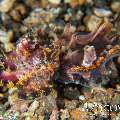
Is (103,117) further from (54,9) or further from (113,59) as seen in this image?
(54,9)

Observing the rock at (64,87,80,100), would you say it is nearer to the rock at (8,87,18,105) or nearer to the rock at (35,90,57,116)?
the rock at (35,90,57,116)

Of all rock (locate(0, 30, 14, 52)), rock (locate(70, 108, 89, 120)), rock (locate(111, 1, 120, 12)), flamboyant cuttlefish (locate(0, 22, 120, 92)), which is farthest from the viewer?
rock (locate(111, 1, 120, 12))

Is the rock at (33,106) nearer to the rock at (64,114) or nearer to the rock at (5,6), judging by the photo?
the rock at (64,114)

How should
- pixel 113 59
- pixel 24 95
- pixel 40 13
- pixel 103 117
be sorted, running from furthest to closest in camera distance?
pixel 40 13 → pixel 113 59 → pixel 24 95 → pixel 103 117

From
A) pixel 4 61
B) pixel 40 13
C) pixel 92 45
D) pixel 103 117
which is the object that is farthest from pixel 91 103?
pixel 40 13

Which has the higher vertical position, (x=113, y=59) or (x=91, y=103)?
(x=113, y=59)

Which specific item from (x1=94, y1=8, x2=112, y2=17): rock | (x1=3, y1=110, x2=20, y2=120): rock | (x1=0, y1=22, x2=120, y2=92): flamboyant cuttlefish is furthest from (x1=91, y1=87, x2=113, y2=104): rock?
(x1=94, y1=8, x2=112, y2=17): rock

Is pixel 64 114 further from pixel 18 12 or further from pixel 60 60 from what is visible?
pixel 18 12

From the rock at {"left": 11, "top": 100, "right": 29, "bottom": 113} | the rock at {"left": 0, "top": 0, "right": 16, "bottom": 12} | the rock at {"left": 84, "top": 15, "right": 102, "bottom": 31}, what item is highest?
the rock at {"left": 0, "top": 0, "right": 16, "bottom": 12}

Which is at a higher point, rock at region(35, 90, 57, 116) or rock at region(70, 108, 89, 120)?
rock at region(35, 90, 57, 116)

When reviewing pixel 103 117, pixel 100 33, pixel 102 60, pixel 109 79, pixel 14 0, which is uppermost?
pixel 14 0
